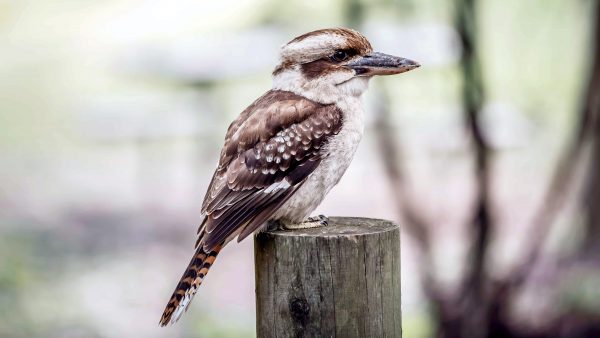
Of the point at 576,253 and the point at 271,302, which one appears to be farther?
the point at 576,253

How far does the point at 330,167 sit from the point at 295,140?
0.18 metres

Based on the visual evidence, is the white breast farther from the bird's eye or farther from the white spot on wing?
the bird's eye

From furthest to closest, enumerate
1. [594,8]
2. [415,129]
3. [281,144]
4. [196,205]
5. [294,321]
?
[196,205], [415,129], [594,8], [281,144], [294,321]

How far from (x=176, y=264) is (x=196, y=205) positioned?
2.87 feet

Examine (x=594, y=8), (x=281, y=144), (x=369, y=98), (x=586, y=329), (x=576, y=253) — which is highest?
(x=594, y=8)

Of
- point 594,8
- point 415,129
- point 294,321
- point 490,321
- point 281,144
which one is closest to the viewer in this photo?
point 294,321

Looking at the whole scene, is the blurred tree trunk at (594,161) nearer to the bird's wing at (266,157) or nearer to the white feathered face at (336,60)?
the white feathered face at (336,60)

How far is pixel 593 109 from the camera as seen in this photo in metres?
7.09

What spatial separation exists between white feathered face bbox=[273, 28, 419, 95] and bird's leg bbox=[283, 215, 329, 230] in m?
0.57

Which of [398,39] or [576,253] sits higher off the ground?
[398,39]

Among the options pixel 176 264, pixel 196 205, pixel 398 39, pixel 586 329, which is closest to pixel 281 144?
pixel 398 39

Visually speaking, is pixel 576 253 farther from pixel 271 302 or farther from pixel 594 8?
pixel 271 302

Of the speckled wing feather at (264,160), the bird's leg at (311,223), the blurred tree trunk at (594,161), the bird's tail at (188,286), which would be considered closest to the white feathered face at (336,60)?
the speckled wing feather at (264,160)

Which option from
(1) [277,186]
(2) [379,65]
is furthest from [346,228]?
(2) [379,65]
